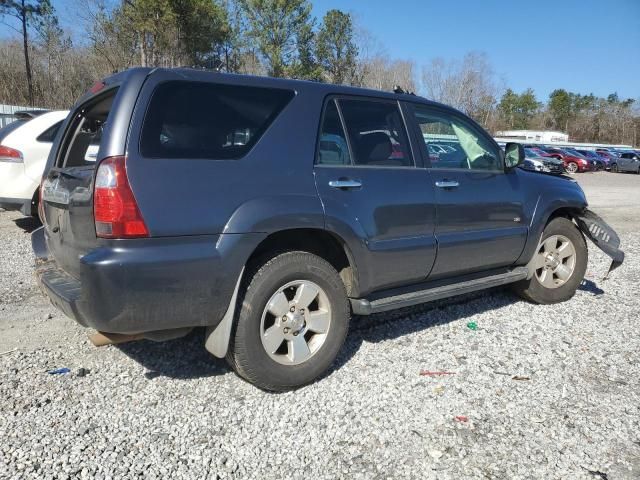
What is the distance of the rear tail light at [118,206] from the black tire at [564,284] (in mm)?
3688

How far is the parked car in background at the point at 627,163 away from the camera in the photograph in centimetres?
3978

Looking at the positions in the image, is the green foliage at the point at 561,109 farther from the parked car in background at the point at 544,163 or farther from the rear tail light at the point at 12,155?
the rear tail light at the point at 12,155

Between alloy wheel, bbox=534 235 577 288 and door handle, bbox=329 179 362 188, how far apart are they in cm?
235

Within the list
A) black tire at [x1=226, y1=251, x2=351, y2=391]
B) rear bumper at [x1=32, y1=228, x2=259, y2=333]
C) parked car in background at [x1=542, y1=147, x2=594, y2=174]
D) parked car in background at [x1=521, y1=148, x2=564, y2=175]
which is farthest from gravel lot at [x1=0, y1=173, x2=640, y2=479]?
parked car in background at [x1=542, y1=147, x2=594, y2=174]

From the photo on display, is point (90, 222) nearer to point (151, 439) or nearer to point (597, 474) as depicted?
point (151, 439)

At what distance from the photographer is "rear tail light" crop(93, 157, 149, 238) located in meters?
2.70

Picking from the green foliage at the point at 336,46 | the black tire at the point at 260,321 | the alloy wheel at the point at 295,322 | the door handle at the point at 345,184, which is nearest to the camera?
the black tire at the point at 260,321

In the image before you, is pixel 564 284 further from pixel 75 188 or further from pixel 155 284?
pixel 75 188

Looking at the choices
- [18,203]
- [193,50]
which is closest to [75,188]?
[18,203]

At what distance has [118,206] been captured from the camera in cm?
270

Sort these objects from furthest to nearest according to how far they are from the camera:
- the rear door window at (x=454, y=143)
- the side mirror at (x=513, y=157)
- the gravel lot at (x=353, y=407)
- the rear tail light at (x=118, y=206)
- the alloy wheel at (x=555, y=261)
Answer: the alloy wheel at (x=555, y=261)
the side mirror at (x=513, y=157)
the rear door window at (x=454, y=143)
the rear tail light at (x=118, y=206)
the gravel lot at (x=353, y=407)

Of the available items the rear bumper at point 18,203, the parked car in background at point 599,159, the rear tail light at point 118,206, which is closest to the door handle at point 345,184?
the rear tail light at point 118,206

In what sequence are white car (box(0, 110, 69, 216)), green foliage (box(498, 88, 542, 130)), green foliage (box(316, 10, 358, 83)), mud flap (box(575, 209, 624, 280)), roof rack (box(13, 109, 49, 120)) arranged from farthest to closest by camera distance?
green foliage (box(498, 88, 542, 130))
green foliage (box(316, 10, 358, 83))
roof rack (box(13, 109, 49, 120))
white car (box(0, 110, 69, 216))
mud flap (box(575, 209, 624, 280))

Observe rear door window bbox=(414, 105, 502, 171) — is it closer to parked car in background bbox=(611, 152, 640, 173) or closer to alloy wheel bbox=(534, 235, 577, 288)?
alloy wheel bbox=(534, 235, 577, 288)
